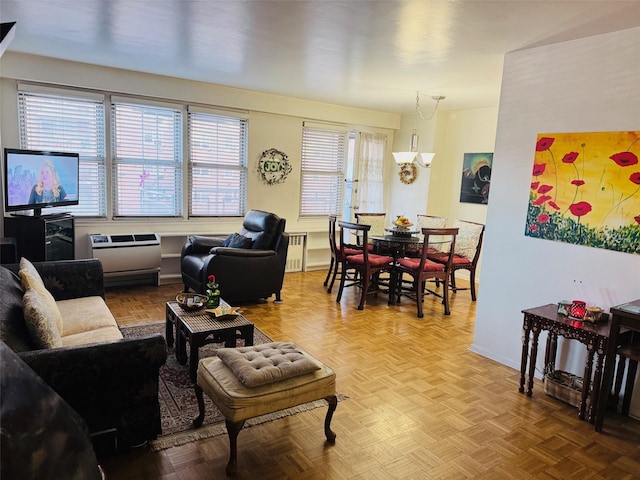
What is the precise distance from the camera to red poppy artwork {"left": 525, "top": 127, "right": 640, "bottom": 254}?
274 cm

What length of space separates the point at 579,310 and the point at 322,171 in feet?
14.4

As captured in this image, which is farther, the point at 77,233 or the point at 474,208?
the point at 474,208

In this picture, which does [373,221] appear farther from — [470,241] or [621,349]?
[621,349]

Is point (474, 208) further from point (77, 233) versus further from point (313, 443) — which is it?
point (77, 233)

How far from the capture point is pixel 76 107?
15.5 ft

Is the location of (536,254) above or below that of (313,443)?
above

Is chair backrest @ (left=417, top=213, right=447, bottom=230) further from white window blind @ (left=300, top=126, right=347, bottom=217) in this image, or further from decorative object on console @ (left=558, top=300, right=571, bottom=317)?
decorative object on console @ (left=558, top=300, right=571, bottom=317)

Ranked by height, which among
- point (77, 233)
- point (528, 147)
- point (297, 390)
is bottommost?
point (297, 390)

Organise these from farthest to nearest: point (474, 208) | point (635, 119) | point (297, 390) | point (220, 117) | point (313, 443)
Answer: point (474, 208), point (220, 117), point (635, 119), point (313, 443), point (297, 390)

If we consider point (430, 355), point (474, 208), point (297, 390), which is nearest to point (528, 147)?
point (430, 355)

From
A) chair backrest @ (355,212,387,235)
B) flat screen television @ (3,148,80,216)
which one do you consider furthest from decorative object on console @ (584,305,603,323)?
flat screen television @ (3,148,80,216)

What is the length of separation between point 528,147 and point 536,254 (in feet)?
2.66

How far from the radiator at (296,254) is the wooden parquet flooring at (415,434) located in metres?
2.45

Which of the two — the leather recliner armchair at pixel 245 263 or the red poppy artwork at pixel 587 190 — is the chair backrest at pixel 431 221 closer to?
the leather recliner armchair at pixel 245 263
